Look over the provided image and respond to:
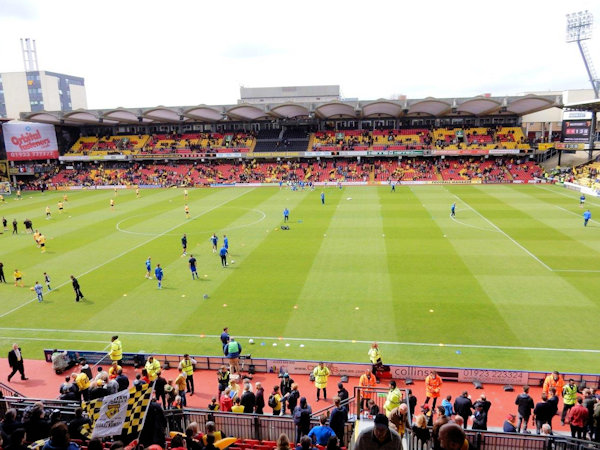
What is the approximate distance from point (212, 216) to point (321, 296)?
22.5m

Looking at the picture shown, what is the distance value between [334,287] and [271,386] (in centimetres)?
874

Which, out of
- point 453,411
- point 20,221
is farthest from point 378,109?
point 453,411

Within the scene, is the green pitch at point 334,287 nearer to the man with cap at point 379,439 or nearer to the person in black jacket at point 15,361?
the person in black jacket at point 15,361

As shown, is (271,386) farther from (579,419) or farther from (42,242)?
(42,242)

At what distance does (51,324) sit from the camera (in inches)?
742

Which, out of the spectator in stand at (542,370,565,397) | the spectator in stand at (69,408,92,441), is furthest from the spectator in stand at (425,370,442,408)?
the spectator in stand at (69,408,92,441)

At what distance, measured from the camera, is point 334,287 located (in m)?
21.8

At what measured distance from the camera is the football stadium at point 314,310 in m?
9.04

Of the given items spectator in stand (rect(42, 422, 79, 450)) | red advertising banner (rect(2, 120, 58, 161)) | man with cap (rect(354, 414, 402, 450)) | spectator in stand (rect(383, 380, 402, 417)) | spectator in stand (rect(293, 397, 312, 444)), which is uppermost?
red advertising banner (rect(2, 120, 58, 161))

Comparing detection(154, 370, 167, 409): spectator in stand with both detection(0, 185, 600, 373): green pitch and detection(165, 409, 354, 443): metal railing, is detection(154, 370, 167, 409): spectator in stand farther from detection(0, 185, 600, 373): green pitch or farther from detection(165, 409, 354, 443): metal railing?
detection(0, 185, 600, 373): green pitch

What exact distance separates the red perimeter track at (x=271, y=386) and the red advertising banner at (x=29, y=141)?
204 feet

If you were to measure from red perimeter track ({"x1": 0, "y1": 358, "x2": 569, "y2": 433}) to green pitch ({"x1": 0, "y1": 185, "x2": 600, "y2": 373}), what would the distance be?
1.36m

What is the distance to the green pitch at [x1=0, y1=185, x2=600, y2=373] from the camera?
645 inches

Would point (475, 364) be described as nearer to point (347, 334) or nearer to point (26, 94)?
point (347, 334)
